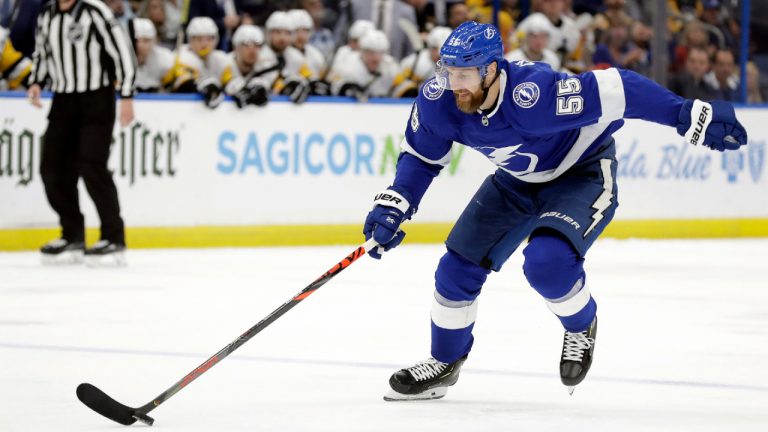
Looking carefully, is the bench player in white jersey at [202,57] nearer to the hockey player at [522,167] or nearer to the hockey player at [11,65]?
the hockey player at [11,65]

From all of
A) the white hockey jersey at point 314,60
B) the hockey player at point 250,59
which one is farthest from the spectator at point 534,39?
the hockey player at point 250,59

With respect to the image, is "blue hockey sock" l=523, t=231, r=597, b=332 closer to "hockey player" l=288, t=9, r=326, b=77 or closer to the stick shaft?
the stick shaft

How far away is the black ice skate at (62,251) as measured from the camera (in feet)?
25.9

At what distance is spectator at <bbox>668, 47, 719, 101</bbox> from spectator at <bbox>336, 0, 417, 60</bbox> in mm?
2036

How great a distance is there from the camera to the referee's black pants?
25.6 ft

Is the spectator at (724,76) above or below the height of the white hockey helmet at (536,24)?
below

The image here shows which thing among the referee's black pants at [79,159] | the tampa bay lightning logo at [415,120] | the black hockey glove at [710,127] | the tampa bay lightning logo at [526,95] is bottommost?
the referee's black pants at [79,159]

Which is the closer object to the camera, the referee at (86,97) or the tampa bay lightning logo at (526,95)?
the tampa bay lightning logo at (526,95)

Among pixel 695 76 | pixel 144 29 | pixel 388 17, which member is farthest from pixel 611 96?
pixel 695 76

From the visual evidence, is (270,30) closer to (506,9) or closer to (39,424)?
(506,9)


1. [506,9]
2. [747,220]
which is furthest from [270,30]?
[747,220]

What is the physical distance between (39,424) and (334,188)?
593 centimetres

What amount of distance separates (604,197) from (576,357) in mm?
457

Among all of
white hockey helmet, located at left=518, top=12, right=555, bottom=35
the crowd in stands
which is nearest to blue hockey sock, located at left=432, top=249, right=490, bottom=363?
the crowd in stands
